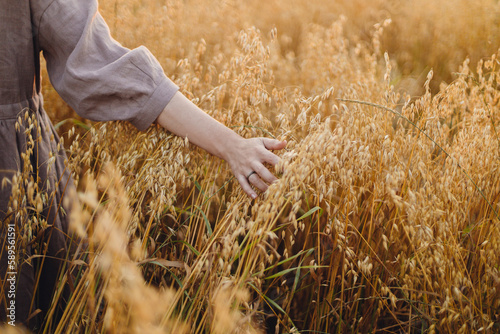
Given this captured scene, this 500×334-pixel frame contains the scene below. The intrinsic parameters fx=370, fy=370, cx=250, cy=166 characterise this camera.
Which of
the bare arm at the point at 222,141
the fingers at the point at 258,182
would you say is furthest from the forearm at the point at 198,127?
the fingers at the point at 258,182

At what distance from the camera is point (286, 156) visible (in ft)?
3.14

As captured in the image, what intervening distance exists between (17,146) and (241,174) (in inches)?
26.1

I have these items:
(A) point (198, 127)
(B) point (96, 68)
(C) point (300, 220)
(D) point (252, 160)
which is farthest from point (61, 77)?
(C) point (300, 220)

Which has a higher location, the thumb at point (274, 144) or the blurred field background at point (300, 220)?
the thumb at point (274, 144)

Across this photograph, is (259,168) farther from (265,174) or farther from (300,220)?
(300,220)

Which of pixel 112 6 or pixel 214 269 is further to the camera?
pixel 112 6

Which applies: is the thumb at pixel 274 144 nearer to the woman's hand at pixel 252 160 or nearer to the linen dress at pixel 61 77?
the woman's hand at pixel 252 160

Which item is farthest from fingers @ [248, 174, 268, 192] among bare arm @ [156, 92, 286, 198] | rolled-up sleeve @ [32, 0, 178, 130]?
rolled-up sleeve @ [32, 0, 178, 130]

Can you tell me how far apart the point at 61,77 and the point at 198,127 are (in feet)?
1.42

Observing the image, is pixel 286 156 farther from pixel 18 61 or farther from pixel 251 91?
pixel 18 61

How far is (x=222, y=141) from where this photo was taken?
3.45 ft

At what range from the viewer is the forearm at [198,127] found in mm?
1050

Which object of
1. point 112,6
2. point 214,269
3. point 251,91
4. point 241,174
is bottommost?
point 214,269

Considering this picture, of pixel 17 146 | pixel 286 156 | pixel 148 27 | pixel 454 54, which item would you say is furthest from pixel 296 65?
pixel 17 146
